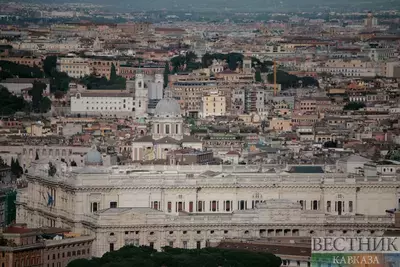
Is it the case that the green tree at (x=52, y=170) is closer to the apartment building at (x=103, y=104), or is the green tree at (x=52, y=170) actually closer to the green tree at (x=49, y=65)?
the apartment building at (x=103, y=104)

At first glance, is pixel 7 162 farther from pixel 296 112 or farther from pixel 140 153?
pixel 296 112

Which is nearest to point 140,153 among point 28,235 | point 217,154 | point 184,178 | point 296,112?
point 217,154

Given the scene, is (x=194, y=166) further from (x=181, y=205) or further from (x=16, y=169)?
(x=16, y=169)

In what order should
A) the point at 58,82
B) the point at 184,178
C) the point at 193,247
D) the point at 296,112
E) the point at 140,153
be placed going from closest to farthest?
the point at 193,247
the point at 184,178
the point at 140,153
the point at 296,112
the point at 58,82

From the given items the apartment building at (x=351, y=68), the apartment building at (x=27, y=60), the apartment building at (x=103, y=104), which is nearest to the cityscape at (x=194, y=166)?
the apartment building at (x=103, y=104)

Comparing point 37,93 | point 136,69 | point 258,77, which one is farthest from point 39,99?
point 258,77
